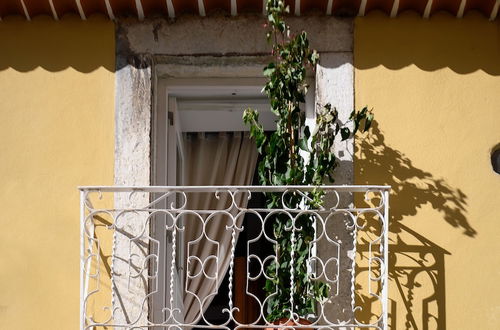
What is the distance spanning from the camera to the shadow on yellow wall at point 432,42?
547 centimetres

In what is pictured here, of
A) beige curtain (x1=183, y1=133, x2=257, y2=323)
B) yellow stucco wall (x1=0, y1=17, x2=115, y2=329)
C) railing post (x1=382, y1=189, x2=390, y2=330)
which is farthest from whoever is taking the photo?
beige curtain (x1=183, y1=133, x2=257, y2=323)

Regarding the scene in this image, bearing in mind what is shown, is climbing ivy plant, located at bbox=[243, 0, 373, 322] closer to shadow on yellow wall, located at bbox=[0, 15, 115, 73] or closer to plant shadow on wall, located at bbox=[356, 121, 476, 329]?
plant shadow on wall, located at bbox=[356, 121, 476, 329]

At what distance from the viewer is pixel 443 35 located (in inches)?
217

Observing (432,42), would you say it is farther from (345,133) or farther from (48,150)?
(48,150)

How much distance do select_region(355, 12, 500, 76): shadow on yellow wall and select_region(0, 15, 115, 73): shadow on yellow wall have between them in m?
1.51

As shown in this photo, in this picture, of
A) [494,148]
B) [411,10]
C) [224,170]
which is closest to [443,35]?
[411,10]

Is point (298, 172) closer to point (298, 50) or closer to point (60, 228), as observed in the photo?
point (298, 50)

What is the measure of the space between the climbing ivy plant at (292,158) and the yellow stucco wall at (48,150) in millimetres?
966

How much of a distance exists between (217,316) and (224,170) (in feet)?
6.14

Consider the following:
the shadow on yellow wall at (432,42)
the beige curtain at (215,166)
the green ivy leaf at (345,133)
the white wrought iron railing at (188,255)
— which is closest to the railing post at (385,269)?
the white wrought iron railing at (188,255)

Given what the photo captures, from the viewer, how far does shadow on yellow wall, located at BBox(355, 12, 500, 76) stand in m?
5.47

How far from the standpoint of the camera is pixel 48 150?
5.45m

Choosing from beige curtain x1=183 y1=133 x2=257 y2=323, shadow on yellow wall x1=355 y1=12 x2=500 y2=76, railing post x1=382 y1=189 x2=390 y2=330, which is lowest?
railing post x1=382 y1=189 x2=390 y2=330

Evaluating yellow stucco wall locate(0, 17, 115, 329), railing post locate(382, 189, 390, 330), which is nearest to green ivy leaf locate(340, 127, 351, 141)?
railing post locate(382, 189, 390, 330)
